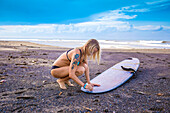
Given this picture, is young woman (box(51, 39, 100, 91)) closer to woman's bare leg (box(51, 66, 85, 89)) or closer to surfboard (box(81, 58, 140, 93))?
woman's bare leg (box(51, 66, 85, 89))

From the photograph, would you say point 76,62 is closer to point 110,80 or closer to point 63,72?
point 63,72

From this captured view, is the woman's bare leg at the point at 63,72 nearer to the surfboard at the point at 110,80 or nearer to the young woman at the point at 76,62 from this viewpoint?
the young woman at the point at 76,62

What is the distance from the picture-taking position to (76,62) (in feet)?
8.45

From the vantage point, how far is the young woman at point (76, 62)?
2568 mm

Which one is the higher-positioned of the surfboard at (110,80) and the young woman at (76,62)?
the young woman at (76,62)

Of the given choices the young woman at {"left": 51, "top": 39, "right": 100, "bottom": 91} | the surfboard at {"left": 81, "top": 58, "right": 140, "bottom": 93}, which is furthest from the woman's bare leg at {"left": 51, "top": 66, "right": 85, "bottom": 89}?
the surfboard at {"left": 81, "top": 58, "right": 140, "bottom": 93}

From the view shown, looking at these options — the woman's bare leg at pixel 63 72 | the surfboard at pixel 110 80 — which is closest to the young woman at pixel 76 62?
the woman's bare leg at pixel 63 72

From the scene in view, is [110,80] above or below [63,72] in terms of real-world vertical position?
below

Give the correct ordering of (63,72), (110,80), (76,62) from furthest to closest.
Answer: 1. (110,80)
2. (63,72)
3. (76,62)

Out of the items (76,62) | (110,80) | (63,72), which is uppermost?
(76,62)

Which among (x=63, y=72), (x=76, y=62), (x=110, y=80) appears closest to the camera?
(x=76, y=62)

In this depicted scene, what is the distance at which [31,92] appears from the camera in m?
2.73

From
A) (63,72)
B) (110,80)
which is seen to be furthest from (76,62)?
(110,80)

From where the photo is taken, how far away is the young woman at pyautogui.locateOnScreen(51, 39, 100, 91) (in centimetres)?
257
